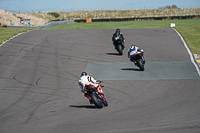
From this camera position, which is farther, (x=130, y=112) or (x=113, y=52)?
(x=113, y=52)

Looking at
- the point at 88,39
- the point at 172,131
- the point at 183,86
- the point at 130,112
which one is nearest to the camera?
the point at 172,131

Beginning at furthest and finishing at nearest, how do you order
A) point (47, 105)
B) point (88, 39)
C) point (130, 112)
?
point (88, 39)
point (47, 105)
point (130, 112)

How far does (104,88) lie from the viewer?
14156 millimetres

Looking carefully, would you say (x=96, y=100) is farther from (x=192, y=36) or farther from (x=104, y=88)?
(x=192, y=36)

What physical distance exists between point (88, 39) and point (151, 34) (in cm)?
662

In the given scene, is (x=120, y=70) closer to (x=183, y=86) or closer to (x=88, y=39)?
(x=183, y=86)

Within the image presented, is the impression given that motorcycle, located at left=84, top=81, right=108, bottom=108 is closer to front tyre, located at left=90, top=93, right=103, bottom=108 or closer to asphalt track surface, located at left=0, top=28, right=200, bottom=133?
front tyre, located at left=90, top=93, right=103, bottom=108

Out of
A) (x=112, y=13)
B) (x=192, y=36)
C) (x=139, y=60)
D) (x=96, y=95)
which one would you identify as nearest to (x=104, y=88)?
(x=96, y=95)

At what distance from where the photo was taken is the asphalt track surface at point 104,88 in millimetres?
8711

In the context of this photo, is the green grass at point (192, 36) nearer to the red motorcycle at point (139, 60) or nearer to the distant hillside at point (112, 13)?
the red motorcycle at point (139, 60)

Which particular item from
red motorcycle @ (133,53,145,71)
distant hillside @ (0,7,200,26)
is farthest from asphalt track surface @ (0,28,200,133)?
distant hillside @ (0,7,200,26)

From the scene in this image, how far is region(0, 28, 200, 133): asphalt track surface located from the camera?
28.6 ft

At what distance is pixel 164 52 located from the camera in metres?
23.6

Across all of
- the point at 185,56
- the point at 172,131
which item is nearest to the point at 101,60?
the point at 185,56
